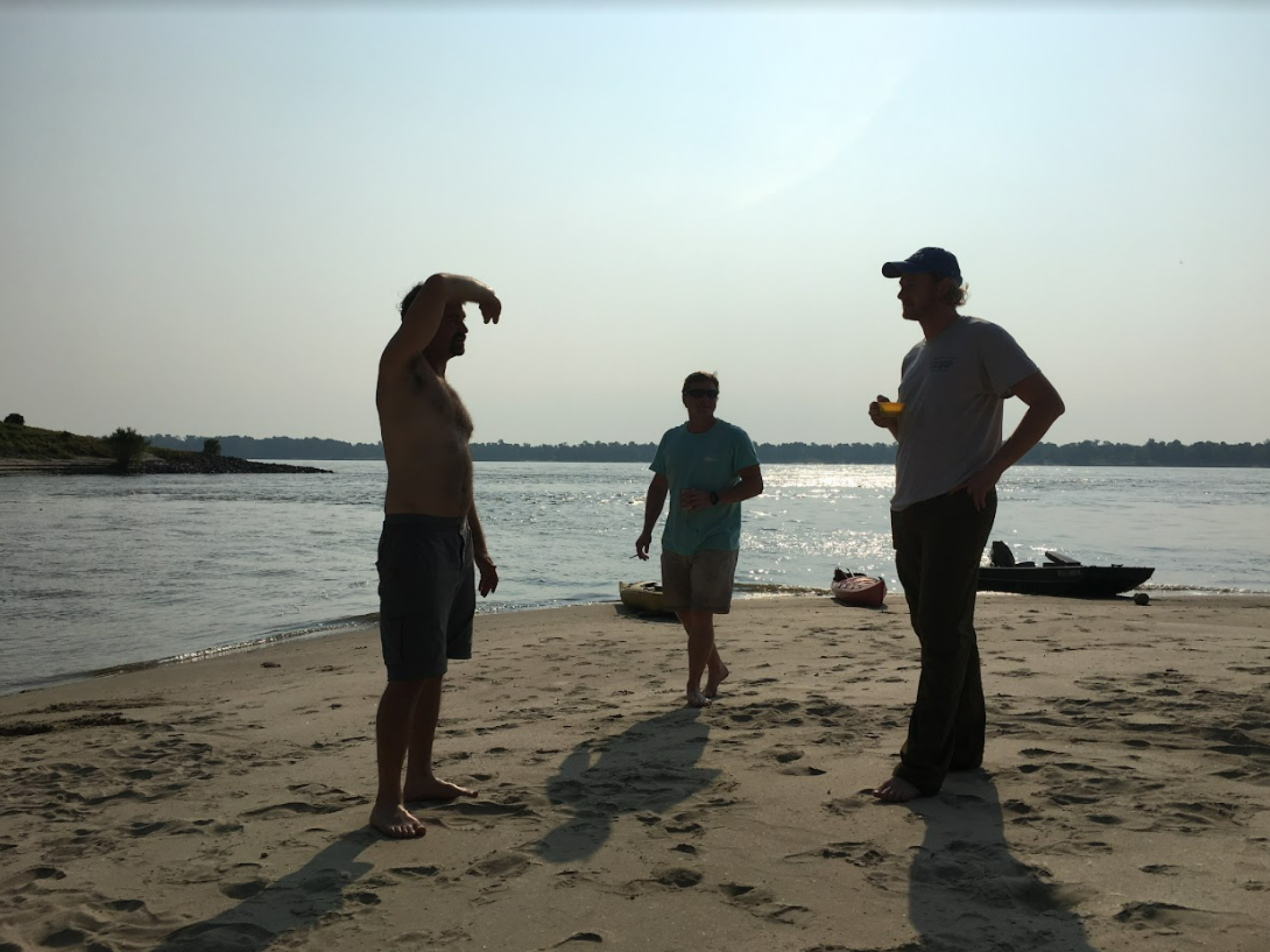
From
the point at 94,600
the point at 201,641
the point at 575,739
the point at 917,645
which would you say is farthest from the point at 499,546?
the point at 575,739

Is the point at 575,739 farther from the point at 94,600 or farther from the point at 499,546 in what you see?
the point at 499,546

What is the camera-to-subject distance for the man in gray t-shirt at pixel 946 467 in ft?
14.1

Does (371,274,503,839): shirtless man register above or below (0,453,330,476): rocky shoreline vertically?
above

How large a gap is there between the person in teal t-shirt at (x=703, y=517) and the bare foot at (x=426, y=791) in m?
2.34

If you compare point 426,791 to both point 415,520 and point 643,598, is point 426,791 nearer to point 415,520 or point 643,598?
point 415,520

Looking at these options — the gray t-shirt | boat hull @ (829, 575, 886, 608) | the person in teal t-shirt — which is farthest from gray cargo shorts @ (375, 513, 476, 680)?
boat hull @ (829, 575, 886, 608)

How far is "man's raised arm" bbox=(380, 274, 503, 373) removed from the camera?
153 inches

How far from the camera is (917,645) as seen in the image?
891cm

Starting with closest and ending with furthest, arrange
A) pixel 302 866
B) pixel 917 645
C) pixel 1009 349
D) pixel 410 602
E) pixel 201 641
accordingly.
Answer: pixel 302 866 → pixel 410 602 → pixel 1009 349 → pixel 917 645 → pixel 201 641

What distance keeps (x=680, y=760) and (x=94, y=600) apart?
516 inches

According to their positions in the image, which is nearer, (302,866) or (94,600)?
(302,866)

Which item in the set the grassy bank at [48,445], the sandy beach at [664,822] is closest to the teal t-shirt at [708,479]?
the sandy beach at [664,822]

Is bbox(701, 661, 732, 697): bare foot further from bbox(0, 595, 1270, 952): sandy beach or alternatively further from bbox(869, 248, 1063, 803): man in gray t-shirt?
bbox(869, 248, 1063, 803): man in gray t-shirt

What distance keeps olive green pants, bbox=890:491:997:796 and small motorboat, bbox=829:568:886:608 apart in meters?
8.67
